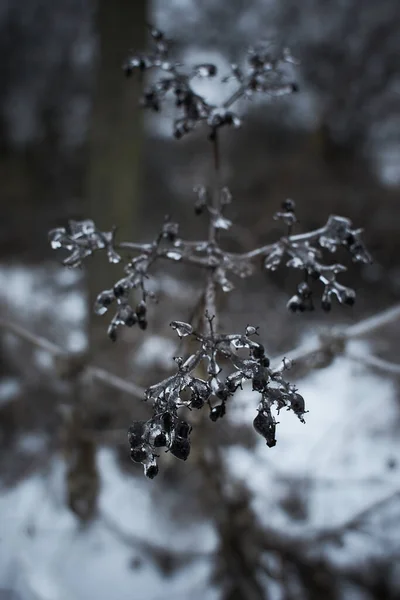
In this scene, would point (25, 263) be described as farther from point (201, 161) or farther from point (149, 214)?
point (201, 161)

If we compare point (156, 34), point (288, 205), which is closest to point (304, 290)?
point (288, 205)

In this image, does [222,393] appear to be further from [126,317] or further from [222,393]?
[126,317]

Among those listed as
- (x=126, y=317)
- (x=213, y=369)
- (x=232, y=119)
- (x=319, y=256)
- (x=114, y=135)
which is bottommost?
(x=213, y=369)

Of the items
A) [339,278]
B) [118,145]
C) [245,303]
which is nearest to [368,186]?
[339,278]

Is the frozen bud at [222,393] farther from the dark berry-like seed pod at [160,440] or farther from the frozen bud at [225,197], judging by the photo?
the frozen bud at [225,197]

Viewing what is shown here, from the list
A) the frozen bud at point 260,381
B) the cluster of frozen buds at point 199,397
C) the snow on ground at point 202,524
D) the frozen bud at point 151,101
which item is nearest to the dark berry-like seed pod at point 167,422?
the cluster of frozen buds at point 199,397

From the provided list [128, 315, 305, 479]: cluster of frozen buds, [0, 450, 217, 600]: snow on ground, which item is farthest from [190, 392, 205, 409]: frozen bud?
[0, 450, 217, 600]: snow on ground
